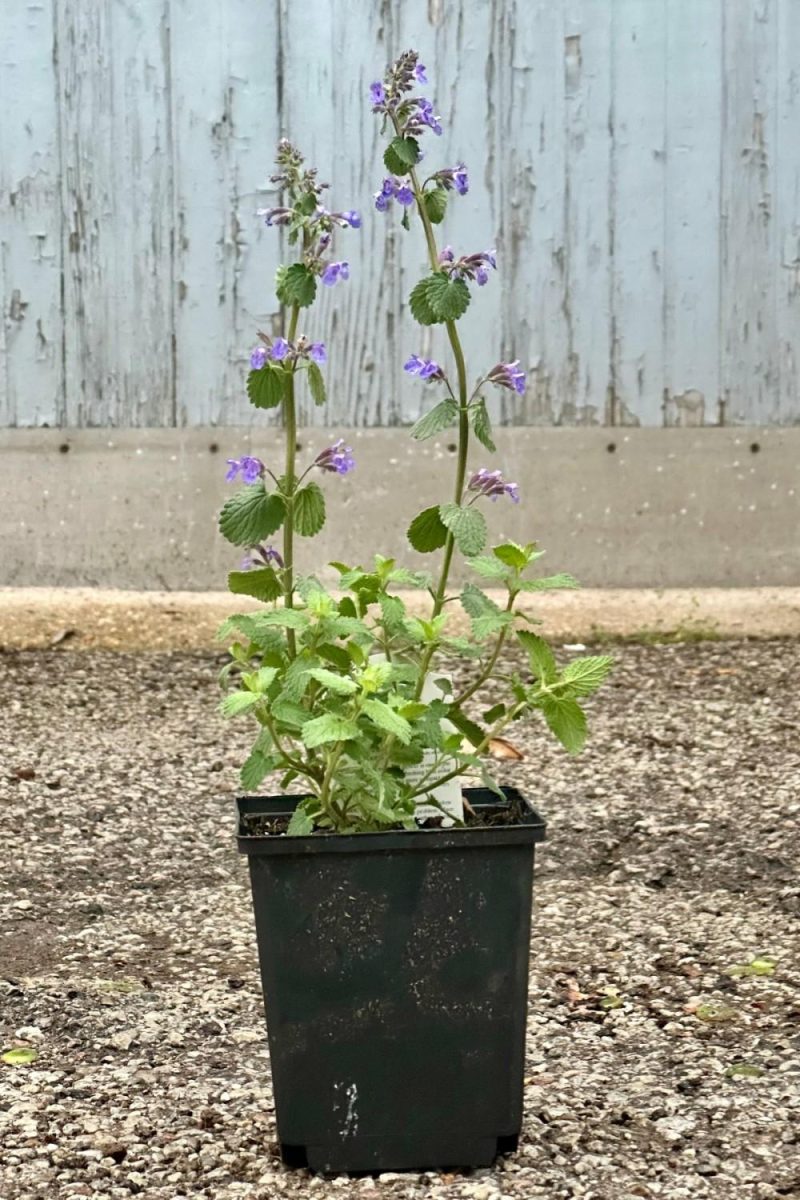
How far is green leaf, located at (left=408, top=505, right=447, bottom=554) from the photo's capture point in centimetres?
206

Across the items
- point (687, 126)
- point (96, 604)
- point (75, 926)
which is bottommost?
point (75, 926)

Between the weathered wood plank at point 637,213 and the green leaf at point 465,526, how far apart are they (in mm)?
3090

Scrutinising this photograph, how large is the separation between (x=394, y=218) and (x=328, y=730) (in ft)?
10.9

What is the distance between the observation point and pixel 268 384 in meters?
2.02

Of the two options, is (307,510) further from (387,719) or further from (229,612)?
(229,612)

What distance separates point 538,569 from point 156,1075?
295 centimetres

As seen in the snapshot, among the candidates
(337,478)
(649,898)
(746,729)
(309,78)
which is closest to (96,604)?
(337,478)

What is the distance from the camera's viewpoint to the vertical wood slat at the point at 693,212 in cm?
492

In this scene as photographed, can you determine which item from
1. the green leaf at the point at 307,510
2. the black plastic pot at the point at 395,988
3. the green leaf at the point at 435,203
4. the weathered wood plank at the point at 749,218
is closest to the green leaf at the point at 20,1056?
the black plastic pot at the point at 395,988

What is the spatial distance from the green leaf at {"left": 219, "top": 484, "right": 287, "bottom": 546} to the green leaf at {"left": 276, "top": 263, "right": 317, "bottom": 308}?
0.78 ft

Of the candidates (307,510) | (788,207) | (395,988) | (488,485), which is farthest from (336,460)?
(788,207)

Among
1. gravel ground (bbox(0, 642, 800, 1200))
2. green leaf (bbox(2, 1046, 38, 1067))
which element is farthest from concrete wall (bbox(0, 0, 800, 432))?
green leaf (bbox(2, 1046, 38, 1067))

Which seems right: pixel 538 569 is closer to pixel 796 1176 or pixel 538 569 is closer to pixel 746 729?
pixel 746 729

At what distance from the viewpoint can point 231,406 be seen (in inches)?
196
